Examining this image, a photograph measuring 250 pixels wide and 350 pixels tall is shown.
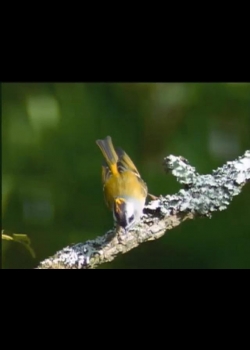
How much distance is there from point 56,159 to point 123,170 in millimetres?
250

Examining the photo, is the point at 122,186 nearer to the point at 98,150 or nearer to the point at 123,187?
the point at 123,187

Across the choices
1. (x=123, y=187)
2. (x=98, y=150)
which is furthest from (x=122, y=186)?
(x=98, y=150)

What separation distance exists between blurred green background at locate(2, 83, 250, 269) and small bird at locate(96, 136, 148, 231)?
35 millimetres

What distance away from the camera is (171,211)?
147cm

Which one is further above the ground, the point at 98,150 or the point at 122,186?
the point at 98,150

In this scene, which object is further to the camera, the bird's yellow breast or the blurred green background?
the blurred green background

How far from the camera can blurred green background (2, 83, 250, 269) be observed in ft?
5.41

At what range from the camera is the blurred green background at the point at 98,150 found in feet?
5.41

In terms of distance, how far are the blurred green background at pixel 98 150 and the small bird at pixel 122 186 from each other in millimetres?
35

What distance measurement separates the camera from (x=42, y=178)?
172cm

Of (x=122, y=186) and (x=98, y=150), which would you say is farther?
(x=98, y=150)

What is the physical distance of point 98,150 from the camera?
1.66m

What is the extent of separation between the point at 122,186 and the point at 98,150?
0.57ft

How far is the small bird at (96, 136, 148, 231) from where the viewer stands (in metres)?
1.45
